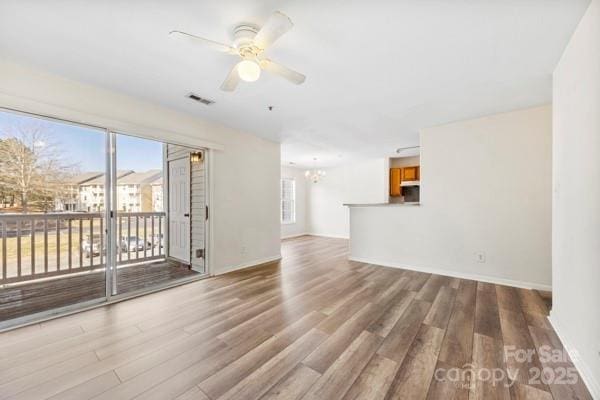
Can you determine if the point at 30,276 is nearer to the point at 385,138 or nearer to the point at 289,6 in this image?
the point at 289,6

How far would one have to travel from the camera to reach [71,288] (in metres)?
3.16

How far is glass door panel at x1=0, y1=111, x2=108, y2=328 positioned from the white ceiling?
96 centimetres

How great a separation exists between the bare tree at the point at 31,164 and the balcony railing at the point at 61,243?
48 centimetres

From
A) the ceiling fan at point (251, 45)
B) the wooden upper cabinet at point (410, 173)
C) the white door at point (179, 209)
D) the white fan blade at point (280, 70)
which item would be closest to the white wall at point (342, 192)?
the wooden upper cabinet at point (410, 173)

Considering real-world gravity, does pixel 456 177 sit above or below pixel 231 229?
above

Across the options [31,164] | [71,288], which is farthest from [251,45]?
[71,288]

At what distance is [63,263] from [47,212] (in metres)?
0.89

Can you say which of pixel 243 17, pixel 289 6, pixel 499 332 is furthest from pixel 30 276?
pixel 499 332

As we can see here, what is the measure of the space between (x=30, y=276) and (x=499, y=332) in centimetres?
572

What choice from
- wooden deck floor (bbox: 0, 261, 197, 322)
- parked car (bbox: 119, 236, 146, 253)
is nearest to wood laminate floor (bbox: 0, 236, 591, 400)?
wooden deck floor (bbox: 0, 261, 197, 322)

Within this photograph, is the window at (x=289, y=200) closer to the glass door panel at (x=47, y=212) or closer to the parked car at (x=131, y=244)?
the parked car at (x=131, y=244)

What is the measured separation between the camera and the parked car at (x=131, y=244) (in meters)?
4.35

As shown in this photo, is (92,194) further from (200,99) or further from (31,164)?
(200,99)

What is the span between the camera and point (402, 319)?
7.61 ft
